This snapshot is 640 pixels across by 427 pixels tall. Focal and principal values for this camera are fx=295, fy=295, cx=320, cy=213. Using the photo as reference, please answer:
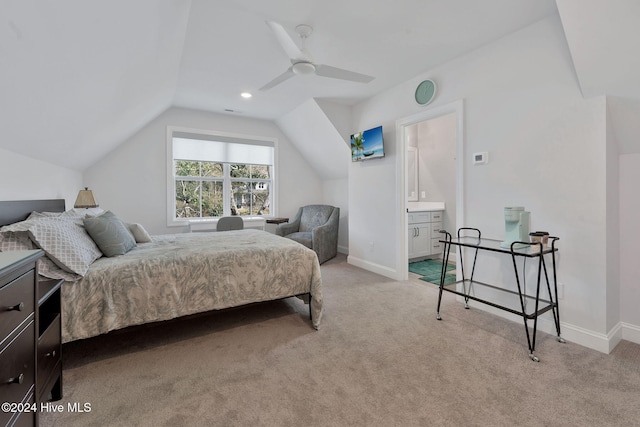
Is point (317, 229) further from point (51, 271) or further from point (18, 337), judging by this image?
point (18, 337)

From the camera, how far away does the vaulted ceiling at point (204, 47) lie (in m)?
1.49

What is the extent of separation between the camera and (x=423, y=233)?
480 cm

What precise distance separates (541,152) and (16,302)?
10.9 feet

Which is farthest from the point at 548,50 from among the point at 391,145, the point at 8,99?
the point at 8,99

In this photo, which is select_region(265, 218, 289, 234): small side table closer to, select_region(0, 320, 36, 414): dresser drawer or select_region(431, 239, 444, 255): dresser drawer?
select_region(431, 239, 444, 255): dresser drawer

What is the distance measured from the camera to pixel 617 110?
2.11m

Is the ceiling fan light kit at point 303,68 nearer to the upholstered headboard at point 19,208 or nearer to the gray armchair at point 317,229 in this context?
the upholstered headboard at point 19,208

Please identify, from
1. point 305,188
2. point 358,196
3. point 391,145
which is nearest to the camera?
point 391,145

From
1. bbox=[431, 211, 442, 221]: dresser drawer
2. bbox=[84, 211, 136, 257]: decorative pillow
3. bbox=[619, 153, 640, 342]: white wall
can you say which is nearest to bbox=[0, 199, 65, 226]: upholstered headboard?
bbox=[84, 211, 136, 257]: decorative pillow

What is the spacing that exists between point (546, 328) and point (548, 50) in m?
2.26

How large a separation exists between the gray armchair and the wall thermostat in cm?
254

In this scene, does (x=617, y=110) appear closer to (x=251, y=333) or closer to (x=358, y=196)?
(x=358, y=196)

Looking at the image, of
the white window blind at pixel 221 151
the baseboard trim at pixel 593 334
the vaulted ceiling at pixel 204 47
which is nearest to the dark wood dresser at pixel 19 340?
the vaulted ceiling at pixel 204 47

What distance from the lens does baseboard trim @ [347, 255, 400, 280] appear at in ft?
13.1
